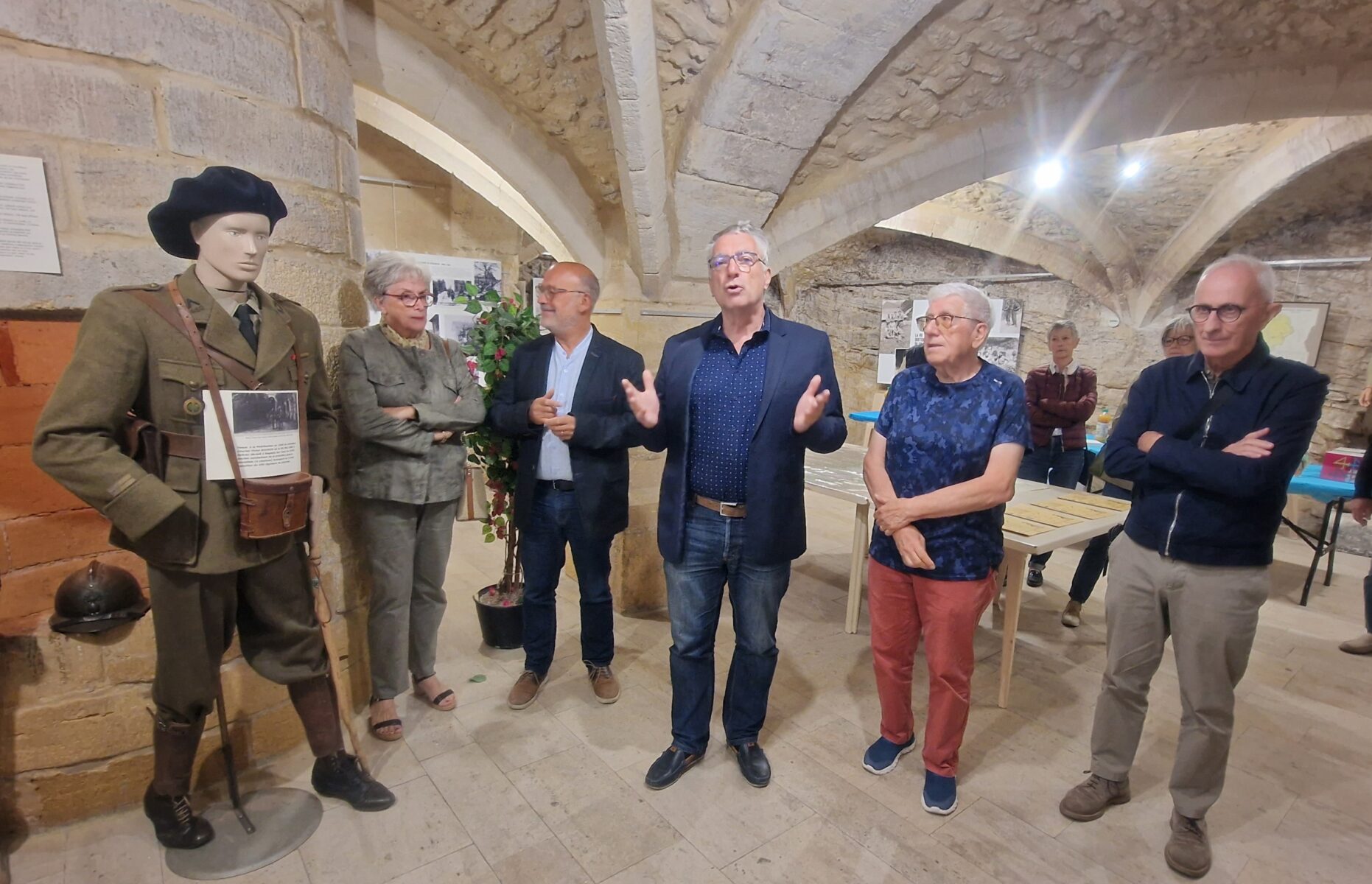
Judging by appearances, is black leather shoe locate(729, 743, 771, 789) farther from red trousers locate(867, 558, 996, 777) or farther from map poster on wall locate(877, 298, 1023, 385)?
map poster on wall locate(877, 298, 1023, 385)

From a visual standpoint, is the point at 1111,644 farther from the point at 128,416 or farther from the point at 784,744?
the point at 128,416

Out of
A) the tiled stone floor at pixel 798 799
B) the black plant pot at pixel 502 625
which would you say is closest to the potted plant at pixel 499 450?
the black plant pot at pixel 502 625

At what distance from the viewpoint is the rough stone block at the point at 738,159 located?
2.92 metres

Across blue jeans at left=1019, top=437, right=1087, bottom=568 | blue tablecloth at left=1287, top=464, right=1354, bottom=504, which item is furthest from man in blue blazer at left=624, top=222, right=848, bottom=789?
blue tablecloth at left=1287, top=464, right=1354, bottom=504

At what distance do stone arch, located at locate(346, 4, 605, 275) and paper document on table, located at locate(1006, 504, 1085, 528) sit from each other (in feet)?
8.27

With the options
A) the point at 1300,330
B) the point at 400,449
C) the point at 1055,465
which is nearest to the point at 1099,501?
the point at 1055,465

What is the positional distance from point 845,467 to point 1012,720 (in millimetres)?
1918

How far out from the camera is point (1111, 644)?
1.96 meters

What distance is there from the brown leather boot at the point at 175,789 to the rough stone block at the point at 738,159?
9.19 feet

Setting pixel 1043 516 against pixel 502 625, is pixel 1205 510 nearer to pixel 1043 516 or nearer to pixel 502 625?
pixel 1043 516

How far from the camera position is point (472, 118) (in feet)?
9.97

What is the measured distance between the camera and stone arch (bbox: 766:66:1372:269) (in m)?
3.15

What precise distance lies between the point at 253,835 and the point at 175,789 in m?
0.26

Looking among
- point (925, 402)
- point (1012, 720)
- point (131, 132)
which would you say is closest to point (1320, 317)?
point (1012, 720)
